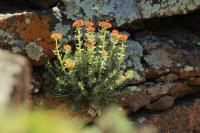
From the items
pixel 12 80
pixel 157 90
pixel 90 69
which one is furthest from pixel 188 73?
pixel 12 80

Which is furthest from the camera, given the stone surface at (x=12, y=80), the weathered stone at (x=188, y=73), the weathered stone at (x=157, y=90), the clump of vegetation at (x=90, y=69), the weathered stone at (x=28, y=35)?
the weathered stone at (x=188, y=73)

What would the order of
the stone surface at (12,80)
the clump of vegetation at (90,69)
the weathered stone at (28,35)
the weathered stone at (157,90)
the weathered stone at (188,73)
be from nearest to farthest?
the stone surface at (12,80), the clump of vegetation at (90,69), the weathered stone at (28,35), the weathered stone at (157,90), the weathered stone at (188,73)

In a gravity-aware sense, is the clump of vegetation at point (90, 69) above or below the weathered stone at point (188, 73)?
above

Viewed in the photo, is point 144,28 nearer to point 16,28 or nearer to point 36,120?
point 16,28

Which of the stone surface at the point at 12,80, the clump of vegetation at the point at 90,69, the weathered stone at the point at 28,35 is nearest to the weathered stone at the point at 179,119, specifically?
the clump of vegetation at the point at 90,69

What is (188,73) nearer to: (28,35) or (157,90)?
(157,90)

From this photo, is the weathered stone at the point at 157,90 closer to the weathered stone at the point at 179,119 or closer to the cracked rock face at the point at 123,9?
the weathered stone at the point at 179,119

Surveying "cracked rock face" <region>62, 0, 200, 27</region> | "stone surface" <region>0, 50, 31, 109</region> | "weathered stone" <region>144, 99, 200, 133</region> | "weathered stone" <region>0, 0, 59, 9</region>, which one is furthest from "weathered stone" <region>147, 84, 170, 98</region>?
"stone surface" <region>0, 50, 31, 109</region>
